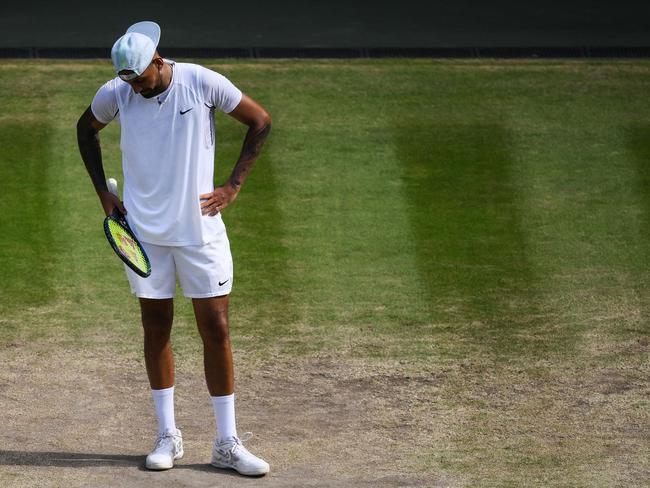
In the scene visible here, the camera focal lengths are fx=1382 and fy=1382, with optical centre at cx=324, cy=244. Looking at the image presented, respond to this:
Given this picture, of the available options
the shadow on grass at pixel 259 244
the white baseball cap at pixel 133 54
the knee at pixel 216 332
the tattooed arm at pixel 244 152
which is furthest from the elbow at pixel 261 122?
the shadow on grass at pixel 259 244

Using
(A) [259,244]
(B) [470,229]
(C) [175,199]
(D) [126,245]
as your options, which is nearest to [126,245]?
(D) [126,245]

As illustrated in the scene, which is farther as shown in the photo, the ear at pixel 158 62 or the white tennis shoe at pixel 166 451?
the white tennis shoe at pixel 166 451

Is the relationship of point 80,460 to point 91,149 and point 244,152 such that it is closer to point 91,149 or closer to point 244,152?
point 91,149

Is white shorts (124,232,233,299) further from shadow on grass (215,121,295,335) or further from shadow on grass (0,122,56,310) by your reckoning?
shadow on grass (0,122,56,310)

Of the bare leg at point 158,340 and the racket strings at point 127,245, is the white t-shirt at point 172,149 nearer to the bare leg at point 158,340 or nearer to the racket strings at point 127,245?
the racket strings at point 127,245

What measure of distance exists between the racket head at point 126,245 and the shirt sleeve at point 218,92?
0.70m

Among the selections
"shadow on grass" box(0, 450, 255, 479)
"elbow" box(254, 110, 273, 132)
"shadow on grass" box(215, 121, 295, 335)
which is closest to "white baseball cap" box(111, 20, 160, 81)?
"elbow" box(254, 110, 273, 132)

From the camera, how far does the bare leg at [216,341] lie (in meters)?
6.38

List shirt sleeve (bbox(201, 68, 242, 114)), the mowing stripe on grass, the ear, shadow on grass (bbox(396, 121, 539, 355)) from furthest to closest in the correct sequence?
the mowing stripe on grass → shadow on grass (bbox(396, 121, 539, 355)) → shirt sleeve (bbox(201, 68, 242, 114)) → the ear

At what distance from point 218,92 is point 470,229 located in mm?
4054

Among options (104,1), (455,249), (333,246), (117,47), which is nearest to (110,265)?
(333,246)

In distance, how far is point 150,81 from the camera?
6.14 meters

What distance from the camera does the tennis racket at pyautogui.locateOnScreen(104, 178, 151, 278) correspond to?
6203 millimetres

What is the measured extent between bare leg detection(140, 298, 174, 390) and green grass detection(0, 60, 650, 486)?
4.45 ft
